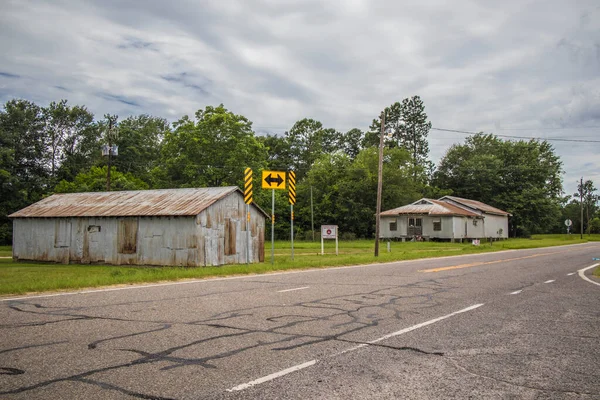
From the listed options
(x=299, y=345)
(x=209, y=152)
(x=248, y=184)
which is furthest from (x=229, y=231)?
Answer: (x=209, y=152)

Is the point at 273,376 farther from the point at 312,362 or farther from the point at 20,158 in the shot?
the point at 20,158

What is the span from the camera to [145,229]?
26.2 metres

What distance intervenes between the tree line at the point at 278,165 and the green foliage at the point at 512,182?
160 mm

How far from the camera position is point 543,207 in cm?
7169

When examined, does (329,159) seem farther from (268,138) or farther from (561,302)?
(561,302)

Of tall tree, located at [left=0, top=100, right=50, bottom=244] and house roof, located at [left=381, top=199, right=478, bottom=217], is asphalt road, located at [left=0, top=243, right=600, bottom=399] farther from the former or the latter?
tall tree, located at [left=0, top=100, right=50, bottom=244]

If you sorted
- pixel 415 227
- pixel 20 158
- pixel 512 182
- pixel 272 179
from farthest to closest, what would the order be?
pixel 512 182, pixel 20 158, pixel 415 227, pixel 272 179

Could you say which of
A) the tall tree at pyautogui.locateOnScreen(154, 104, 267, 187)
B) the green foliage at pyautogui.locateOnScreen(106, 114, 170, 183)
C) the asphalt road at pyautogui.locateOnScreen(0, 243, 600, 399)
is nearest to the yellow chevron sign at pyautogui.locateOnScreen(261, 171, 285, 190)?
the asphalt road at pyautogui.locateOnScreen(0, 243, 600, 399)

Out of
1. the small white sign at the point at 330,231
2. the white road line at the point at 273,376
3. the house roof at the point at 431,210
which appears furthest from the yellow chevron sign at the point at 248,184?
the house roof at the point at 431,210

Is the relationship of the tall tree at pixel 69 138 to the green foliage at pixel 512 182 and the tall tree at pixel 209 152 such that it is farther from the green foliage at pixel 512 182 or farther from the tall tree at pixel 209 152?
the green foliage at pixel 512 182

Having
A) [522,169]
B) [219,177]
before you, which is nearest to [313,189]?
[219,177]

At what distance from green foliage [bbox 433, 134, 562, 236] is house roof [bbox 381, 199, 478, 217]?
18.8 metres

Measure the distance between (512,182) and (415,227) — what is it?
89.1ft

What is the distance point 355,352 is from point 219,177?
45.4m
